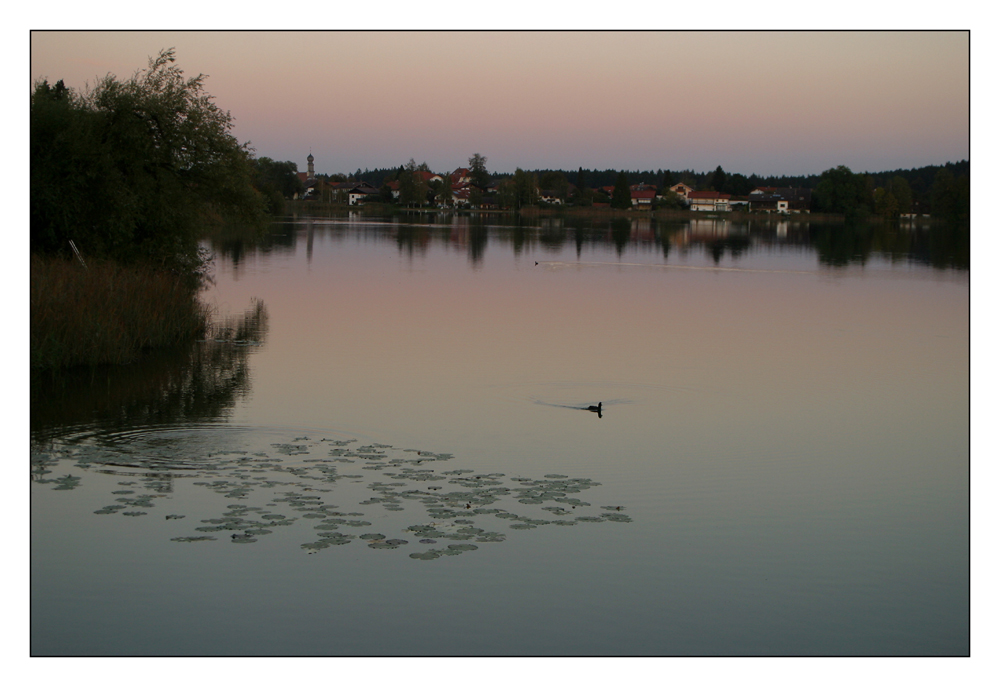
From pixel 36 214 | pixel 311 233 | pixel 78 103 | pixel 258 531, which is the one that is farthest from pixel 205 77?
pixel 311 233

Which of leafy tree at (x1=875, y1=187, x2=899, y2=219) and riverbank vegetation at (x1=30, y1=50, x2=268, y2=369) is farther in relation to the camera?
leafy tree at (x1=875, y1=187, x2=899, y2=219)

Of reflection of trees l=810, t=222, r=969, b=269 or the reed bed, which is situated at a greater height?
reflection of trees l=810, t=222, r=969, b=269

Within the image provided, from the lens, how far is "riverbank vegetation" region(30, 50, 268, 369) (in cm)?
2180

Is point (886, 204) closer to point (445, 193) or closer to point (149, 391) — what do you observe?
point (445, 193)

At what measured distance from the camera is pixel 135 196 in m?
27.8

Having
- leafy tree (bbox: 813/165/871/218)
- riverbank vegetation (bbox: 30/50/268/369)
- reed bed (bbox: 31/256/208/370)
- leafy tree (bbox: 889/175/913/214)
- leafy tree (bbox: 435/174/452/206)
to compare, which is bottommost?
reed bed (bbox: 31/256/208/370)

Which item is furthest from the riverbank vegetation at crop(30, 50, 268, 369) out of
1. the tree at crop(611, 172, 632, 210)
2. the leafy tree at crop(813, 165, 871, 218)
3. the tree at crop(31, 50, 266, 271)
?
the tree at crop(611, 172, 632, 210)

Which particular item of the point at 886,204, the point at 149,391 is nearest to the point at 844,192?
the point at 886,204

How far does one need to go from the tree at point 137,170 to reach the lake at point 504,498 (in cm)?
537

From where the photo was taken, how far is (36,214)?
26.4m

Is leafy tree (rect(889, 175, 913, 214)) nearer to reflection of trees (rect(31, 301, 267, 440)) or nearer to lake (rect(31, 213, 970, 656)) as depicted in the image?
lake (rect(31, 213, 970, 656))

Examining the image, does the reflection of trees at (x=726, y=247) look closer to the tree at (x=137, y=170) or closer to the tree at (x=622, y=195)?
the tree at (x=137, y=170)

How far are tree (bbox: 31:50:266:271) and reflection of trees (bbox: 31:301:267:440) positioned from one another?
285 inches
